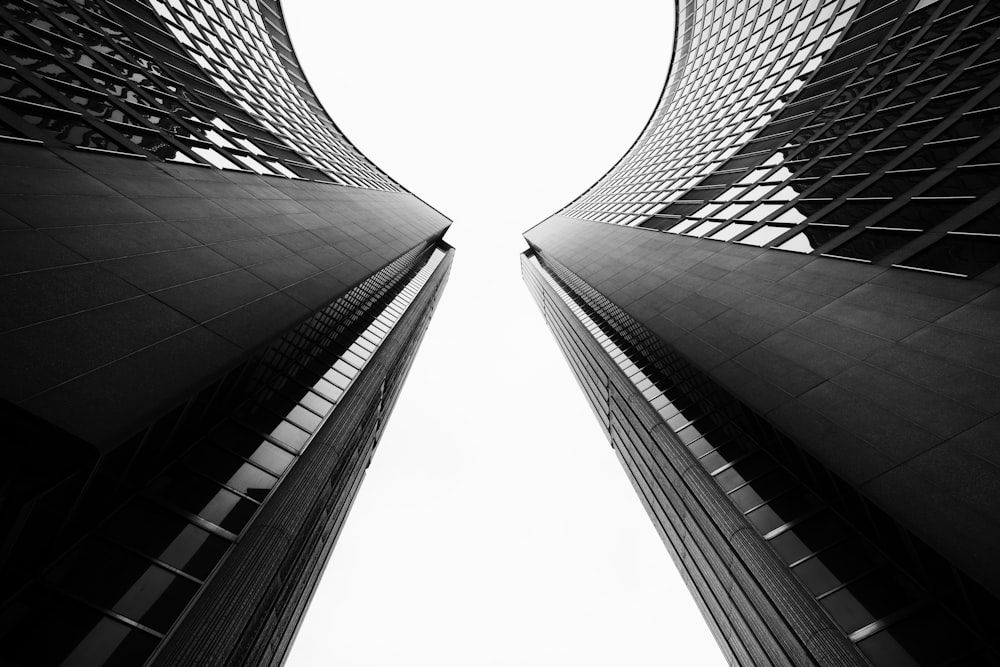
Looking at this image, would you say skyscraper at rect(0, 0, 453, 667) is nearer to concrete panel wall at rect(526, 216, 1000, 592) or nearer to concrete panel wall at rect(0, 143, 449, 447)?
concrete panel wall at rect(0, 143, 449, 447)

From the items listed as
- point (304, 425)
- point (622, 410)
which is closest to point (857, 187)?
point (622, 410)

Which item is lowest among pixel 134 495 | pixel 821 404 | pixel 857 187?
pixel 134 495

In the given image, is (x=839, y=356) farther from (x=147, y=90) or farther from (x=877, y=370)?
(x=147, y=90)

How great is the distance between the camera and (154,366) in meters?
8.39

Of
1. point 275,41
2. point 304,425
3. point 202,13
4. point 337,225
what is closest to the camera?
point 304,425

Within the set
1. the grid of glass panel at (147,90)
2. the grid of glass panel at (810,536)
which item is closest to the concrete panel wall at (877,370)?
the grid of glass panel at (810,536)

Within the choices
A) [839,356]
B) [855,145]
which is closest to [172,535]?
[839,356]

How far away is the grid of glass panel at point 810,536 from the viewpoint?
9.38m

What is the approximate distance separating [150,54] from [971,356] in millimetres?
35799

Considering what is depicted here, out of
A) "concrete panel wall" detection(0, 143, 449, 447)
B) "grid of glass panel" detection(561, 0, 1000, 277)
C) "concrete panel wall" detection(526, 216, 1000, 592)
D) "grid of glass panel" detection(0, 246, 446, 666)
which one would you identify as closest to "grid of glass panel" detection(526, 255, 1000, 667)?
"concrete panel wall" detection(526, 216, 1000, 592)

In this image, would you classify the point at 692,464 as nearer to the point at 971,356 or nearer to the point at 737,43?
the point at 971,356

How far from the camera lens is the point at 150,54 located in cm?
2519

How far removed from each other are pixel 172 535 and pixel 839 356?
53.4 feet

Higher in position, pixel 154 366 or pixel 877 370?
pixel 877 370
